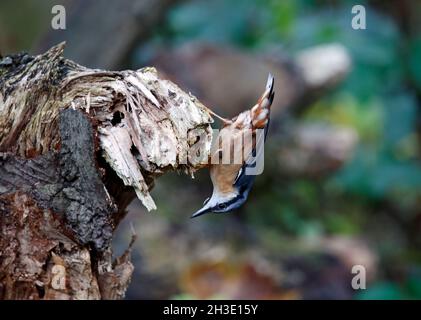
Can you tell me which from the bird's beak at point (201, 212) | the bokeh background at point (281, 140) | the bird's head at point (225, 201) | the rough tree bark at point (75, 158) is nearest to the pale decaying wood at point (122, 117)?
the rough tree bark at point (75, 158)

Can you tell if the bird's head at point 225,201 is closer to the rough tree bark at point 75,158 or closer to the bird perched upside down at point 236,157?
the bird perched upside down at point 236,157

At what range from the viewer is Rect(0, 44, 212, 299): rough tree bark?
121 centimetres

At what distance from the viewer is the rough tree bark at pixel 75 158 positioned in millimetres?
1207

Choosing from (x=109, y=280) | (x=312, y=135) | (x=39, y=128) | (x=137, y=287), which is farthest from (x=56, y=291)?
(x=312, y=135)

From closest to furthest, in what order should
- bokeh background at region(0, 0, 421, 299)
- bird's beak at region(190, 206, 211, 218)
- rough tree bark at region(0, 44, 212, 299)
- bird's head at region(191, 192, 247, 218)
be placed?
rough tree bark at region(0, 44, 212, 299) < bird's beak at region(190, 206, 211, 218) < bird's head at region(191, 192, 247, 218) < bokeh background at region(0, 0, 421, 299)

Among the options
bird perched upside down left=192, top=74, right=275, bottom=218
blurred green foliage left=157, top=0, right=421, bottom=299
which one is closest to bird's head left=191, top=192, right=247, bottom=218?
bird perched upside down left=192, top=74, right=275, bottom=218

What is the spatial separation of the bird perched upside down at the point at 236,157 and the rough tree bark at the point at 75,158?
0.70 feet

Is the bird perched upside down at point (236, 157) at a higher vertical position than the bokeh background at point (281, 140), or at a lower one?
lower

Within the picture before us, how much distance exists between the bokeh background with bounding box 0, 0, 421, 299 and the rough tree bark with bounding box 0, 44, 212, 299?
1173mm

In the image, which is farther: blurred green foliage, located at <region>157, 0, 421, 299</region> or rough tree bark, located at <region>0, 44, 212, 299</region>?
blurred green foliage, located at <region>157, 0, 421, 299</region>

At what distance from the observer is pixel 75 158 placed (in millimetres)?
1202

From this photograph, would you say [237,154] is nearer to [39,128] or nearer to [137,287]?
[39,128]

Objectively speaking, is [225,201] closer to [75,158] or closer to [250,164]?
[250,164]

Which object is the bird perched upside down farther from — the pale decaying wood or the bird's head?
the pale decaying wood
